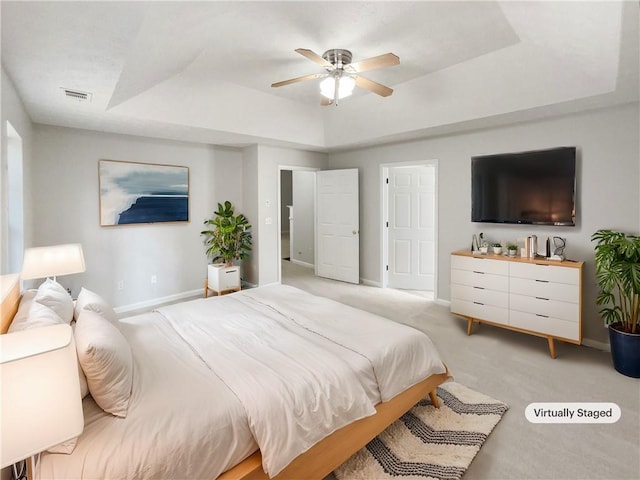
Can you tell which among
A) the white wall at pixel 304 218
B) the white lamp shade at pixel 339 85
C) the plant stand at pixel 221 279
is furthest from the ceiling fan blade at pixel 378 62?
the white wall at pixel 304 218

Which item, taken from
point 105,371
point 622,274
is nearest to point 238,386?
point 105,371

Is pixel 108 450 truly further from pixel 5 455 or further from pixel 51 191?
pixel 51 191

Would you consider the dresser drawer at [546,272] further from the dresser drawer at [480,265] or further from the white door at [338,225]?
Answer: the white door at [338,225]

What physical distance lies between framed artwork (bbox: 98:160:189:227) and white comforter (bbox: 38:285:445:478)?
2.38 meters

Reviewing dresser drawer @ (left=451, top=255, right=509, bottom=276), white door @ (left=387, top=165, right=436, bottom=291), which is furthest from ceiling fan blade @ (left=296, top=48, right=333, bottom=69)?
white door @ (left=387, top=165, right=436, bottom=291)

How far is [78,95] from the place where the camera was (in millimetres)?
2799

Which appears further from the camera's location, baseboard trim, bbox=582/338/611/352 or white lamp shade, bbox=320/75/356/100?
baseboard trim, bbox=582/338/611/352

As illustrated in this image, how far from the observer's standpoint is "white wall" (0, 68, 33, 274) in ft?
6.81

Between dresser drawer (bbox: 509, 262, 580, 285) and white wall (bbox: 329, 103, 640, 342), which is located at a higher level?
white wall (bbox: 329, 103, 640, 342)

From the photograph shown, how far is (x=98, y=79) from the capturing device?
2.48m

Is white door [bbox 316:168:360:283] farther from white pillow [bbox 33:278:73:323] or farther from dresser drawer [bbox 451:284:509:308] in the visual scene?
white pillow [bbox 33:278:73:323]

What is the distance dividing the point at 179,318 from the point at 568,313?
3.35m

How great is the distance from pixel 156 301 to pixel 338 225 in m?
3.14

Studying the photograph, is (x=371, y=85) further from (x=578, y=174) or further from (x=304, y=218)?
(x=304, y=218)
